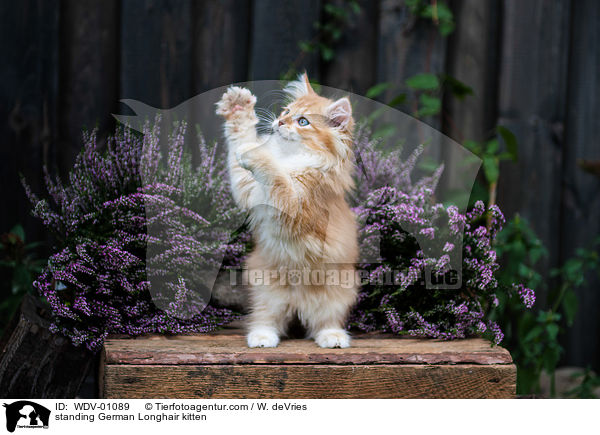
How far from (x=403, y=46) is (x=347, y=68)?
0.73 ft

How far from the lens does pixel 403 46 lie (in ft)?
6.86

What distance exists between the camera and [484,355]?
1266 mm

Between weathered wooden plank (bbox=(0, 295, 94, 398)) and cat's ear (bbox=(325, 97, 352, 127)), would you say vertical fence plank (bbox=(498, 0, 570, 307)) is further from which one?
weathered wooden plank (bbox=(0, 295, 94, 398))

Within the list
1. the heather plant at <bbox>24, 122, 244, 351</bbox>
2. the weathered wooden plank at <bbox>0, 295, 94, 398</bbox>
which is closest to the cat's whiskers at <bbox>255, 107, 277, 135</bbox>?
the heather plant at <bbox>24, 122, 244, 351</bbox>

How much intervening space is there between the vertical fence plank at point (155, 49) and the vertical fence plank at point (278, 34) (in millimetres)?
245

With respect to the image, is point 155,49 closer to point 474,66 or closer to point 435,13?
point 435,13

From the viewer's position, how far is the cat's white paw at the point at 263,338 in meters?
1.28

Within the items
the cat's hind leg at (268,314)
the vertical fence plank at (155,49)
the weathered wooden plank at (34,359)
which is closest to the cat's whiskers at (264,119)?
the cat's hind leg at (268,314)

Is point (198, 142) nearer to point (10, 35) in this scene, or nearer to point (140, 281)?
point (140, 281)

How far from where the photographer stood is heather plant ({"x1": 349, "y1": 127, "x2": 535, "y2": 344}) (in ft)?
4.54

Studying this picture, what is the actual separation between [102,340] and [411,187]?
2.95 feet

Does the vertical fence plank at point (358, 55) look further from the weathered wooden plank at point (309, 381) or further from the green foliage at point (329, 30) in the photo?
the weathered wooden plank at point (309, 381)
